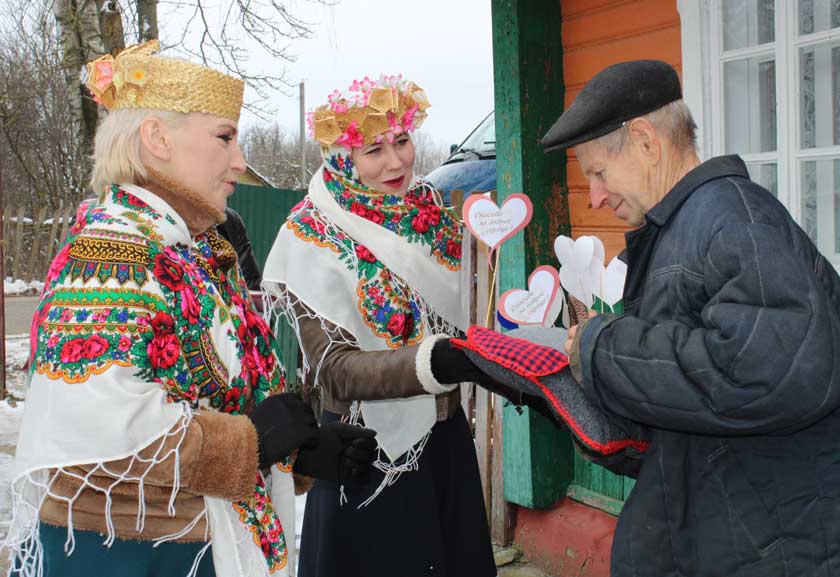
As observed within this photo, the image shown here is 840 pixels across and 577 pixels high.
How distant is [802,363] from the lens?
50.3 inches

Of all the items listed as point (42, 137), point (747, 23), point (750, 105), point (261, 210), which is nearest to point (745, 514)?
point (750, 105)

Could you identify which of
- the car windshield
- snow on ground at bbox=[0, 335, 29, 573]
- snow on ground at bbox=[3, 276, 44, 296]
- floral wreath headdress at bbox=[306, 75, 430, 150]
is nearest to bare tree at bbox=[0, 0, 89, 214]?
snow on ground at bbox=[3, 276, 44, 296]

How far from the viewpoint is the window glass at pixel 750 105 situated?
3.05m

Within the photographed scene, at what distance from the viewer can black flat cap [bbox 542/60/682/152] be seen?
1.59 m

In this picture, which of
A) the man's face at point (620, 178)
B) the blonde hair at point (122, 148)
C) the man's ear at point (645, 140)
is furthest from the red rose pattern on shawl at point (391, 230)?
the man's ear at point (645, 140)

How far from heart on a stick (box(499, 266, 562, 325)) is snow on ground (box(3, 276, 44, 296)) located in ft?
49.5

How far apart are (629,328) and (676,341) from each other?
0.33 ft

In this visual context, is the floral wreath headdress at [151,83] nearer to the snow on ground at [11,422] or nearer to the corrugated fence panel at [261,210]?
the snow on ground at [11,422]

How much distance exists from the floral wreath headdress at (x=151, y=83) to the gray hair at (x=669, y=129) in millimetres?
920

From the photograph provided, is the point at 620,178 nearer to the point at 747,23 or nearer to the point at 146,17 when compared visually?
the point at 747,23

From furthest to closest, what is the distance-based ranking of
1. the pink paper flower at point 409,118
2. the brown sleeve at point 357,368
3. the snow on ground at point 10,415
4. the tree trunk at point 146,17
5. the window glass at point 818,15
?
1. the tree trunk at point 146,17
2. the snow on ground at point 10,415
3. the window glass at point 818,15
4. the pink paper flower at point 409,118
5. the brown sleeve at point 357,368

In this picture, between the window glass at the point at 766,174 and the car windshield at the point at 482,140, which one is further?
the car windshield at the point at 482,140

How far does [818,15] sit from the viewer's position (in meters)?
2.86

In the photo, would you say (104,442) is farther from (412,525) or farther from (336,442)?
(412,525)
